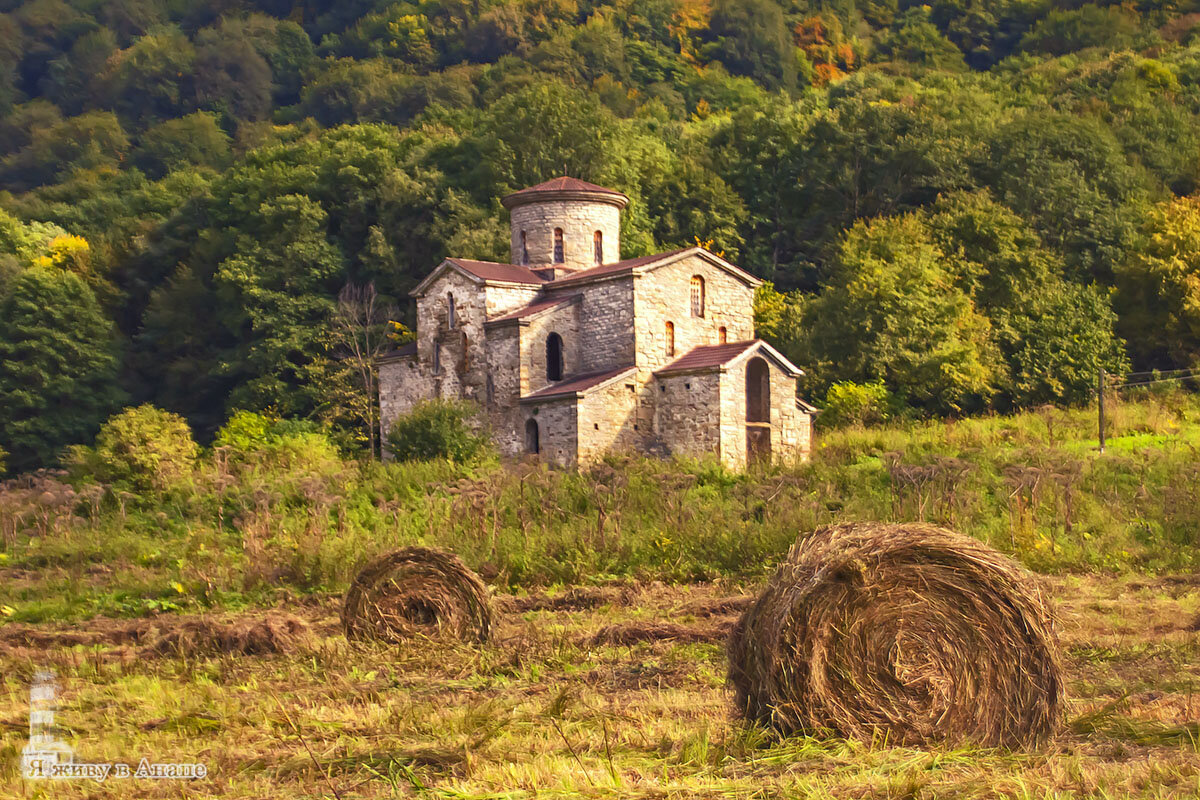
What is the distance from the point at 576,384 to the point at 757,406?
15.7 ft

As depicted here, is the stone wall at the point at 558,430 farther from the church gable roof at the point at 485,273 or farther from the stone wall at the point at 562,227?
the stone wall at the point at 562,227

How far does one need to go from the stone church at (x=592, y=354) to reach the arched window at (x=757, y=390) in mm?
37

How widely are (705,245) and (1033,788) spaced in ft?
156

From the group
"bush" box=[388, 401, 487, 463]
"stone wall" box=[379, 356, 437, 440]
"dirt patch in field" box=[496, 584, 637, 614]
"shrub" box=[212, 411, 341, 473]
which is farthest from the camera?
"stone wall" box=[379, 356, 437, 440]

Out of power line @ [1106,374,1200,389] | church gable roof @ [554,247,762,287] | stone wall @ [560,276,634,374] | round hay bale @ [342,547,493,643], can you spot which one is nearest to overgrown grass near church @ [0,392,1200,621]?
round hay bale @ [342,547,493,643]

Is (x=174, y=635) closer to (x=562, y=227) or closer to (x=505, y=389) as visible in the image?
(x=505, y=389)

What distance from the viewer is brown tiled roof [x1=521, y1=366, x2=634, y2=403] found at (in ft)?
118

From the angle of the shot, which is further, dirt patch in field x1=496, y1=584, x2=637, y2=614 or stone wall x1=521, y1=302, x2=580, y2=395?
stone wall x1=521, y1=302, x2=580, y2=395

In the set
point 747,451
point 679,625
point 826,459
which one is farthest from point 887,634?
point 747,451

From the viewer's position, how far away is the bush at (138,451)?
32.8m

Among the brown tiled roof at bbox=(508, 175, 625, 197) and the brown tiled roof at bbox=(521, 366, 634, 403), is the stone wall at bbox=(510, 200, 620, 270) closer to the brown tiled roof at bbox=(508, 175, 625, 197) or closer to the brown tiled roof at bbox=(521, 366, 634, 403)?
the brown tiled roof at bbox=(508, 175, 625, 197)

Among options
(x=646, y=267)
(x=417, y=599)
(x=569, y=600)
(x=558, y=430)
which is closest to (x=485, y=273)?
(x=646, y=267)

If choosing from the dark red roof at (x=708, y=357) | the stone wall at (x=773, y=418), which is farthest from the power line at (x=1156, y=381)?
the dark red roof at (x=708, y=357)

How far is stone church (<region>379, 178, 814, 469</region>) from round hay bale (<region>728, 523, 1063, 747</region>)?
24.4 metres
